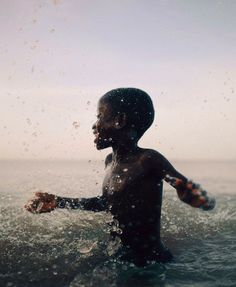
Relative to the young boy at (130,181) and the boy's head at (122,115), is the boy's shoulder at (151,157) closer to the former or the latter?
the young boy at (130,181)

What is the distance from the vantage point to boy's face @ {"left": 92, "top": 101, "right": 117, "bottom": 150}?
13.1 feet

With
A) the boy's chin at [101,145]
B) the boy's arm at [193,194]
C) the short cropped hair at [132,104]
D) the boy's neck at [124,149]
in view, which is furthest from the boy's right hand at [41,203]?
the boy's arm at [193,194]

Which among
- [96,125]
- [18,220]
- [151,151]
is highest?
[96,125]

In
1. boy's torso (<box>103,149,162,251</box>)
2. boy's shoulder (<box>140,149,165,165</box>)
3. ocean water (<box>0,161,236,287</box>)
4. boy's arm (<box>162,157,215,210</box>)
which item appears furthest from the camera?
boy's torso (<box>103,149,162,251</box>)

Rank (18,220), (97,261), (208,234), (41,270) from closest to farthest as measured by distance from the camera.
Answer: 1. (41,270)
2. (97,261)
3. (208,234)
4. (18,220)

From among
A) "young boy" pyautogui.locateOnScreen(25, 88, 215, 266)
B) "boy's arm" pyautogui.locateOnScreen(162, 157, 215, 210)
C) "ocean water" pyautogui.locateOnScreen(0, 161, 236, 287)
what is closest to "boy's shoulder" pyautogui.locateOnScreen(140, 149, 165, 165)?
"young boy" pyautogui.locateOnScreen(25, 88, 215, 266)

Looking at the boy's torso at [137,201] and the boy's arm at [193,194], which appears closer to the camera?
the boy's arm at [193,194]

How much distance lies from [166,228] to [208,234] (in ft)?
2.36

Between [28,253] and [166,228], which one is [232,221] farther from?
[28,253]

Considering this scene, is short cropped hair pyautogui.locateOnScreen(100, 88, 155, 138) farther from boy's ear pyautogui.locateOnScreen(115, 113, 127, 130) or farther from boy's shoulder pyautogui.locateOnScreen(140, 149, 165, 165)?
Answer: boy's shoulder pyautogui.locateOnScreen(140, 149, 165, 165)

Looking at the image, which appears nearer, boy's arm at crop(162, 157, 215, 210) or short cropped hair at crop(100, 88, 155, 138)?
boy's arm at crop(162, 157, 215, 210)

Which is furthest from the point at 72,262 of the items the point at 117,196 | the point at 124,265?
the point at 117,196

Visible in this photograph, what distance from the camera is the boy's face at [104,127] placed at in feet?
13.1

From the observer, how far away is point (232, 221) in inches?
274
